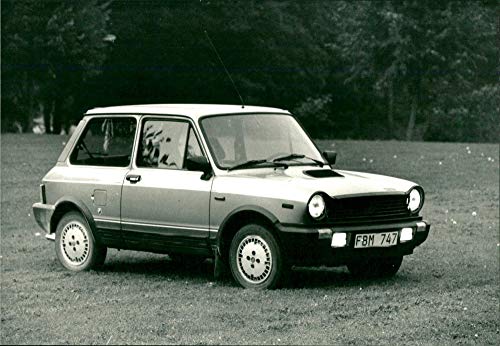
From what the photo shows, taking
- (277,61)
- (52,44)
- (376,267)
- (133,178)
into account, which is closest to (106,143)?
(133,178)

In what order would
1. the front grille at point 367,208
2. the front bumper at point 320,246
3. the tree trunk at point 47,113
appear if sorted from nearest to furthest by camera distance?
the front bumper at point 320,246, the front grille at point 367,208, the tree trunk at point 47,113

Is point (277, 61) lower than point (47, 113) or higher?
higher

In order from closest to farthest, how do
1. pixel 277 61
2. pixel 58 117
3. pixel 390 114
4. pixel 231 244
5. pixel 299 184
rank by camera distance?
pixel 299 184
pixel 231 244
pixel 58 117
pixel 277 61
pixel 390 114

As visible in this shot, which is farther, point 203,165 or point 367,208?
point 203,165

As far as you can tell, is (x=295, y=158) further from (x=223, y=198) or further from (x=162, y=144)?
(x=162, y=144)

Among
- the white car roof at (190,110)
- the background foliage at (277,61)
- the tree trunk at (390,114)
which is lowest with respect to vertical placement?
the tree trunk at (390,114)

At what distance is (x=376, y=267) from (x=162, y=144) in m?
2.39

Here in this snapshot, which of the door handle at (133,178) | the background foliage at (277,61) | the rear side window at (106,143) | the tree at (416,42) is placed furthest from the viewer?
the tree at (416,42)

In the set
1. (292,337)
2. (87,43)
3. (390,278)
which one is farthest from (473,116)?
(292,337)

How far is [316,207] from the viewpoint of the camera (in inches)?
406

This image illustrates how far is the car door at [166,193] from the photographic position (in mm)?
11031

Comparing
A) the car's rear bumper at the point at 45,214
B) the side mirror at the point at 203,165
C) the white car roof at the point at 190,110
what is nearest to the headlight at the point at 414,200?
the white car roof at the point at 190,110

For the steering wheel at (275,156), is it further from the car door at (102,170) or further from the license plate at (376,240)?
the car door at (102,170)

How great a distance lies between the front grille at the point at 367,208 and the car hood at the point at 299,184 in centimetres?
6
